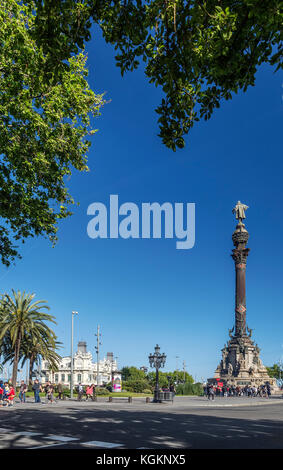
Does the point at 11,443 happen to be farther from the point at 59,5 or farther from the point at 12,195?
the point at 59,5

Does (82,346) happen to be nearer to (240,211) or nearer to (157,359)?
(240,211)

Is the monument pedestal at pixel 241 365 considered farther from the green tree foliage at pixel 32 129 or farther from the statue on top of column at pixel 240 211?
the green tree foliage at pixel 32 129

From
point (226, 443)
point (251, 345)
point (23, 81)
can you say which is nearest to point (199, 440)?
point (226, 443)

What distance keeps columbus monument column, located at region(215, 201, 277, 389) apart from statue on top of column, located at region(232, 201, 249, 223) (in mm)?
3147

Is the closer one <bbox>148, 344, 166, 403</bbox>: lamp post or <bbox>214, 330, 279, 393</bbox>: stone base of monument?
<bbox>148, 344, 166, 403</bbox>: lamp post

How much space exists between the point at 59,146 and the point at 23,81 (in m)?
2.48

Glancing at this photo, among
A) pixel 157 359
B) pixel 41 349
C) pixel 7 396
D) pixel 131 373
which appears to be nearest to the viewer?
pixel 7 396

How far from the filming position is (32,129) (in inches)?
572

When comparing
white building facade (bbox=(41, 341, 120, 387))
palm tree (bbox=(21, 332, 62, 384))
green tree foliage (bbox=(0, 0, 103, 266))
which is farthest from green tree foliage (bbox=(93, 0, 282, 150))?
white building facade (bbox=(41, 341, 120, 387))

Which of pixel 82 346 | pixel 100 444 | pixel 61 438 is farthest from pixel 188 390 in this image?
pixel 82 346

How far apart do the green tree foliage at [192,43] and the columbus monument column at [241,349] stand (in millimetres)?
52390

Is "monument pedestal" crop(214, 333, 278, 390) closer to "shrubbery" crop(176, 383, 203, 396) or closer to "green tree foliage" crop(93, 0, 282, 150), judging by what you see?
"shrubbery" crop(176, 383, 203, 396)

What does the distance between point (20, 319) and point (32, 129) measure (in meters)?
30.9

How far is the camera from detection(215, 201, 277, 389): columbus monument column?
56031mm
